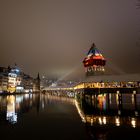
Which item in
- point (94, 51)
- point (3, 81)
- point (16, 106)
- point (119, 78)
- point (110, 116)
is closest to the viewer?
point (110, 116)

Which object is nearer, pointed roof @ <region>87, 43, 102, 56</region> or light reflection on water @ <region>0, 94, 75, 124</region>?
light reflection on water @ <region>0, 94, 75, 124</region>

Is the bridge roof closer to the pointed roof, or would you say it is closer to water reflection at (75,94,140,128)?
water reflection at (75,94,140,128)

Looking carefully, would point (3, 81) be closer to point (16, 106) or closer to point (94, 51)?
point (94, 51)

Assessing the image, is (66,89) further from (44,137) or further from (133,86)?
(44,137)

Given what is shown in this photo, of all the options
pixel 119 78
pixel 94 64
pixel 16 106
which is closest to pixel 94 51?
pixel 94 64

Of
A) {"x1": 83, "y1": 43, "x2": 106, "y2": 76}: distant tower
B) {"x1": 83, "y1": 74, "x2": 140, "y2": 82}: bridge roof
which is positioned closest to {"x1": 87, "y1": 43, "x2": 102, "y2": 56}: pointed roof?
{"x1": 83, "y1": 43, "x2": 106, "y2": 76}: distant tower

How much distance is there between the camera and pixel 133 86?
59.3 m

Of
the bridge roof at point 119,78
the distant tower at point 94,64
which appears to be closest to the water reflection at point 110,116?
the bridge roof at point 119,78

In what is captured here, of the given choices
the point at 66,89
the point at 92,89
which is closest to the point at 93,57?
the point at 66,89

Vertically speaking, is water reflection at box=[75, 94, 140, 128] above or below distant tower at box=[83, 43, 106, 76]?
below

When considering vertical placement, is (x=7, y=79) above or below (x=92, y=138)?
above

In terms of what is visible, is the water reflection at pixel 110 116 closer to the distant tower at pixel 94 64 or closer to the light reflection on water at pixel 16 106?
the light reflection on water at pixel 16 106

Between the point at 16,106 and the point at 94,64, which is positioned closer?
the point at 16,106

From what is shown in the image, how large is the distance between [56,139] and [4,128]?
843 centimetres
